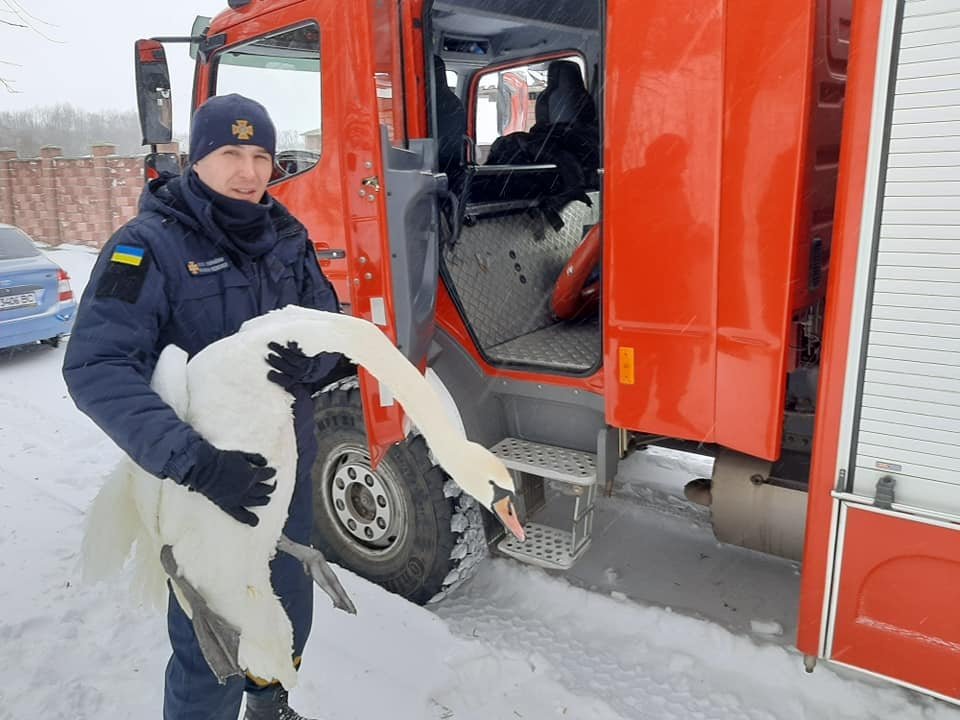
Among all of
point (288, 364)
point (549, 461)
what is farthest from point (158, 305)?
point (549, 461)

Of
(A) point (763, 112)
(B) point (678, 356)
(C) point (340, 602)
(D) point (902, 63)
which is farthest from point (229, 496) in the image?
(D) point (902, 63)

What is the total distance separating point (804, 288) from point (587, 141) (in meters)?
2.25

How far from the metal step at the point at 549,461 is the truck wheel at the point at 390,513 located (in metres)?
0.28

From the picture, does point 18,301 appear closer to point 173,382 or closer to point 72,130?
point 173,382

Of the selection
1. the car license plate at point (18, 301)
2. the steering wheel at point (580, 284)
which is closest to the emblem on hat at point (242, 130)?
the steering wheel at point (580, 284)

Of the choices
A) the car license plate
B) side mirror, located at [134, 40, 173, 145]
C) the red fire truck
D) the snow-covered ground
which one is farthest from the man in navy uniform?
the car license plate

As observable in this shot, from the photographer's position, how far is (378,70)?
277 cm

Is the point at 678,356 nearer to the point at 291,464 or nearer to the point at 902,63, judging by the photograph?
the point at 902,63

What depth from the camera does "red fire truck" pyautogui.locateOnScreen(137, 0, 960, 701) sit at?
1846 mm

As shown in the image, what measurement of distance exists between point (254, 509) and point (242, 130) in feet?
3.05

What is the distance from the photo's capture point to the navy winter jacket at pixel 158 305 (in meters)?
1.50

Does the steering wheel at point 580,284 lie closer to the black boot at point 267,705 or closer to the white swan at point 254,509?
the white swan at point 254,509

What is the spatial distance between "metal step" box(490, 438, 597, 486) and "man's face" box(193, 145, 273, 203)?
1.67 metres

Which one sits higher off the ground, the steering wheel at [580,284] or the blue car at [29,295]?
the steering wheel at [580,284]
